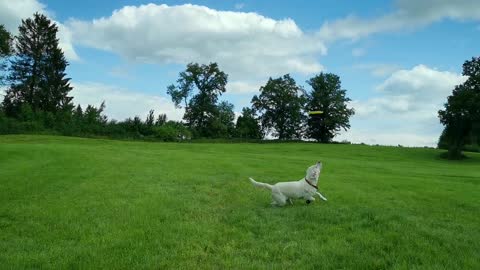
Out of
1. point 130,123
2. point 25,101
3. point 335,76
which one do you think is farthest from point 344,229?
point 335,76

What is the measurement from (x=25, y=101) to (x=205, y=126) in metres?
30.3

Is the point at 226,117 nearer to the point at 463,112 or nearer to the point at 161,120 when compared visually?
the point at 161,120

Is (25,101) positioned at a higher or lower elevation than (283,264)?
higher

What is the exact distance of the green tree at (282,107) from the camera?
8475 cm

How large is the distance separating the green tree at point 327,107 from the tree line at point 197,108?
0.16 metres

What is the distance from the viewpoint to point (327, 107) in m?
82.9

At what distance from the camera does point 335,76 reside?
86938mm

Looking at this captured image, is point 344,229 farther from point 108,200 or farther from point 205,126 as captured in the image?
point 205,126

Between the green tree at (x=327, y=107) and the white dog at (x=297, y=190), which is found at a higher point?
the green tree at (x=327, y=107)

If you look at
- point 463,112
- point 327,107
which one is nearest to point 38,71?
point 327,107

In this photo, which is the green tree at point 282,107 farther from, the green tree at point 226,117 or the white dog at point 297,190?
the white dog at point 297,190

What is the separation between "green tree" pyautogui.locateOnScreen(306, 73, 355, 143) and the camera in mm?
81812

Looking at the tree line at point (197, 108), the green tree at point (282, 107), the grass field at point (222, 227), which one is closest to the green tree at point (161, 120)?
the tree line at point (197, 108)

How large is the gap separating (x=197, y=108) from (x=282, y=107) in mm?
16125
